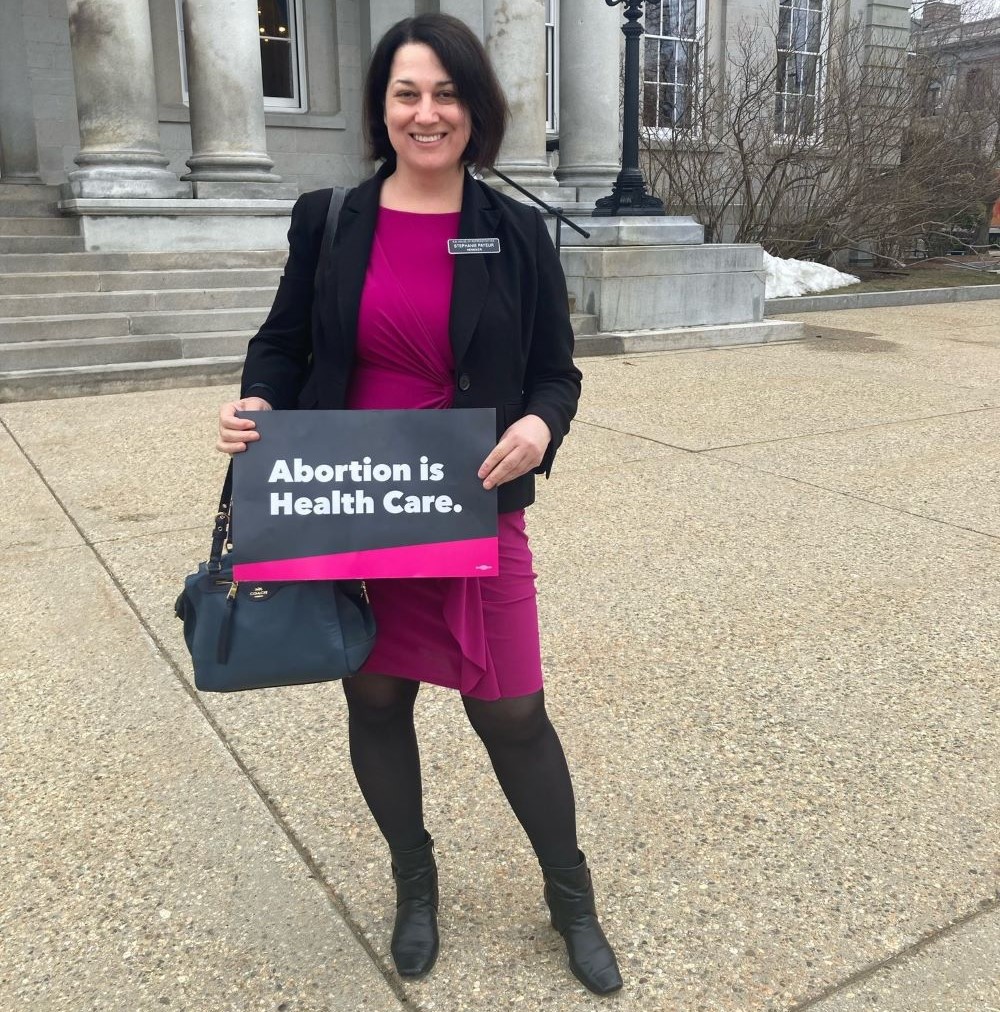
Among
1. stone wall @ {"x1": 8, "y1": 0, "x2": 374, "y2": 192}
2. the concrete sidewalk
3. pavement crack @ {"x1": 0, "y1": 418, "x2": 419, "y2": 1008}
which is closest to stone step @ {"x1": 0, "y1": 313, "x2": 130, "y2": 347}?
the concrete sidewalk

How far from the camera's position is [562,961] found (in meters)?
2.14

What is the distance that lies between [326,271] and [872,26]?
64.6 feet

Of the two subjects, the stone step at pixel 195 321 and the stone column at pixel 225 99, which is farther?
the stone column at pixel 225 99

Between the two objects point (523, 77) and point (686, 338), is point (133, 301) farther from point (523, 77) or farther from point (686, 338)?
point (686, 338)

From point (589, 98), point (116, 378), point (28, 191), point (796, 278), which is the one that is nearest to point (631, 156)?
point (589, 98)

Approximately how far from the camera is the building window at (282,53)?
13.9 meters

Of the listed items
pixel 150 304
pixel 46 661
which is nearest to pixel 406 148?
pixel 46 661

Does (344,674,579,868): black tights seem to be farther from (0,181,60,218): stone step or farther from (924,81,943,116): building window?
(924,81,943,116): building window

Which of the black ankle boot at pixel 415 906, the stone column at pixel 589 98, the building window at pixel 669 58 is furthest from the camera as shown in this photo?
the building window at pixel 669 58

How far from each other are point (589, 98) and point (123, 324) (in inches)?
250

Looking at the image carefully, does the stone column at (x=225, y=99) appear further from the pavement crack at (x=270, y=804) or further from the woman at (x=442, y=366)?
the woman at (x=442, y=366)

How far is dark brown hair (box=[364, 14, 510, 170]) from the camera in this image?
1.90m

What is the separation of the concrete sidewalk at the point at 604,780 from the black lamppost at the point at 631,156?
6.18 meters

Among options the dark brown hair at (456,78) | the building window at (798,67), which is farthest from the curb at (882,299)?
the dark brown hair at (456,78)
